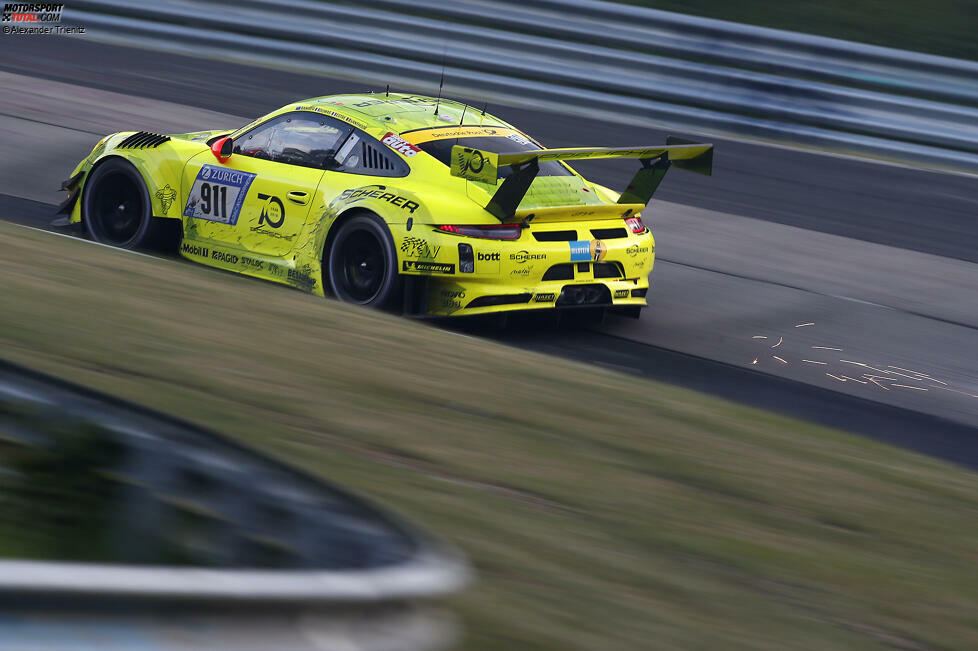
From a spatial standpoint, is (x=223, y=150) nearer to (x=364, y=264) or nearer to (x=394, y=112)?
(x=394, y=112)

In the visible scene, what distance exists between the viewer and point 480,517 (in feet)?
13.4

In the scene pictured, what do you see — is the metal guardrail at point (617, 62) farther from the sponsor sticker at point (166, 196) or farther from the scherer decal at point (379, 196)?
the scherer decal at point (379, 196)

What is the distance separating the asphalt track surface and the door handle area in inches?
64.0

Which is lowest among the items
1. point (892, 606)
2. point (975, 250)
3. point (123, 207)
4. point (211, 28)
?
point (892, 606)

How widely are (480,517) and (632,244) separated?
487 centimetres

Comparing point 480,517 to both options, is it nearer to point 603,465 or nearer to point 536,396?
point 603,465

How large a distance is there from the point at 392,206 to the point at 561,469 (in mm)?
3867

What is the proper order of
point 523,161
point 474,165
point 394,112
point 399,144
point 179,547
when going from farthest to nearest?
point 394,112 < point 399,144 < point 474,165 < point 523,161 < point 179,547

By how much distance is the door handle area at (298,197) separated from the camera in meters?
8.73

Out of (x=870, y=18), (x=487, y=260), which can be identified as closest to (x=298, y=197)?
(x=487, y=260)

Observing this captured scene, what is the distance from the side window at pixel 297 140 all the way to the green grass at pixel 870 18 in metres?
12.4

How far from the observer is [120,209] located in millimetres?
9828

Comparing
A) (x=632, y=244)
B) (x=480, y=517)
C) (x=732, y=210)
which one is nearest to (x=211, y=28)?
(x=732, y=210)

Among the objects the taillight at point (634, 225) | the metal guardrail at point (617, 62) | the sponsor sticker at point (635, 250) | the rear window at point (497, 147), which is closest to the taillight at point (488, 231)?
the rear window at point (497, 147)
